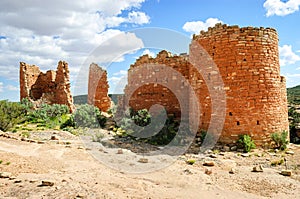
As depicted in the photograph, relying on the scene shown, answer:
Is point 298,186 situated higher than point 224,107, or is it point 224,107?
point 224,107

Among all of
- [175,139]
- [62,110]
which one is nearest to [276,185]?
[175,139]

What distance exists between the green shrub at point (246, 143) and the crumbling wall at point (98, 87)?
1147cm

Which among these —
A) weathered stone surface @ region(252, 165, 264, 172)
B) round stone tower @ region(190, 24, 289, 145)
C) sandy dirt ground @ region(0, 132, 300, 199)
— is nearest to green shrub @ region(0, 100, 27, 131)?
sandy dirt ground @ region(0, 132, 300, 199)

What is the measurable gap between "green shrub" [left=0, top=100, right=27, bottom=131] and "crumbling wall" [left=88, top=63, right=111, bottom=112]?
4.93m

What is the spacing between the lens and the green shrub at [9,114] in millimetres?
12184

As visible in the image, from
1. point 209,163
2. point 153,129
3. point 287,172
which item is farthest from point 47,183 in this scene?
point 153,129

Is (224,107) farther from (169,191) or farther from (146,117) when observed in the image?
(169,191)

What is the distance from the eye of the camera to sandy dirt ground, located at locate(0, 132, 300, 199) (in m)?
5.31

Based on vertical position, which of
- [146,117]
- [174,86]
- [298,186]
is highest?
[174,86]

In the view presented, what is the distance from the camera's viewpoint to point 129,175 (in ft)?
21.6

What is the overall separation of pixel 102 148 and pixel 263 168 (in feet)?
18.3

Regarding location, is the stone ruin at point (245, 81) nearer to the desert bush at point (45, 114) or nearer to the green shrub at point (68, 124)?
the green shrub at point (68, 124)

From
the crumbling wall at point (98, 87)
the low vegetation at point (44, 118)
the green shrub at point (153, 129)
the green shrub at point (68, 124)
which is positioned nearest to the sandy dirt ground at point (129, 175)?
the green shrub at point (153, 129)

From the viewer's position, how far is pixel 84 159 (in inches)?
317
